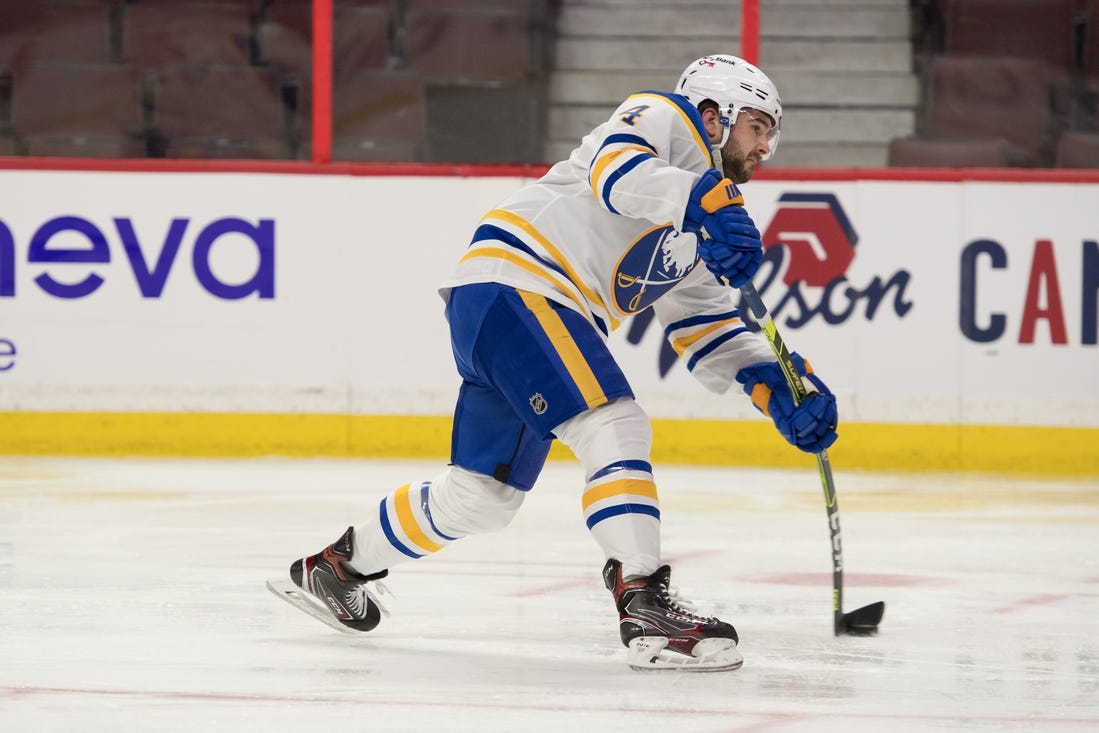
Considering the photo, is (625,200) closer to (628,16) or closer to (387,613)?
(387,613)

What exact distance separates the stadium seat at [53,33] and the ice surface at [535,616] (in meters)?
1.86

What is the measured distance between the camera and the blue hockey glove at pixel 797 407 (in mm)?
2896

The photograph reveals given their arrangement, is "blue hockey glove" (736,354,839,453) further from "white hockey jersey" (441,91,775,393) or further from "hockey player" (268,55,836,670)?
"white hockey jersey" (441,91,775,393)

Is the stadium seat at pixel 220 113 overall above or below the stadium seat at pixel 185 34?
below

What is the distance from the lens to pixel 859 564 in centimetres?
392

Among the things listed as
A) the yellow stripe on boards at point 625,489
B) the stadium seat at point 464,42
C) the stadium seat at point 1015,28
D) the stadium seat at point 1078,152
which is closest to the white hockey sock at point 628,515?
the yellow stripe on boards at point 625,489

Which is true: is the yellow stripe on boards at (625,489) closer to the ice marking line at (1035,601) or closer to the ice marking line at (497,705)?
the ice marking line at (497,705)

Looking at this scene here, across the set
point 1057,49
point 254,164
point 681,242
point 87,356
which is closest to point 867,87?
point 1057,49

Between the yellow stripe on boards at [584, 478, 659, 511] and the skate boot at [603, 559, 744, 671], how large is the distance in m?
0.13

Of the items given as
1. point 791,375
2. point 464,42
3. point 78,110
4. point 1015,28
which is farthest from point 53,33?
point 791,375

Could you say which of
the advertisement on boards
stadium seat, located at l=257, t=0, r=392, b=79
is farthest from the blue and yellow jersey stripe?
stadium seat, located at l=257, t=0, r=392, b=79

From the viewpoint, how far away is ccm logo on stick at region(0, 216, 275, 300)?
5.89m

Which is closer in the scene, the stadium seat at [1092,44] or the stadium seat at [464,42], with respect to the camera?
the stadium seat at [1092,44]

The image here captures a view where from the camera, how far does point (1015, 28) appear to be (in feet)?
22.1
